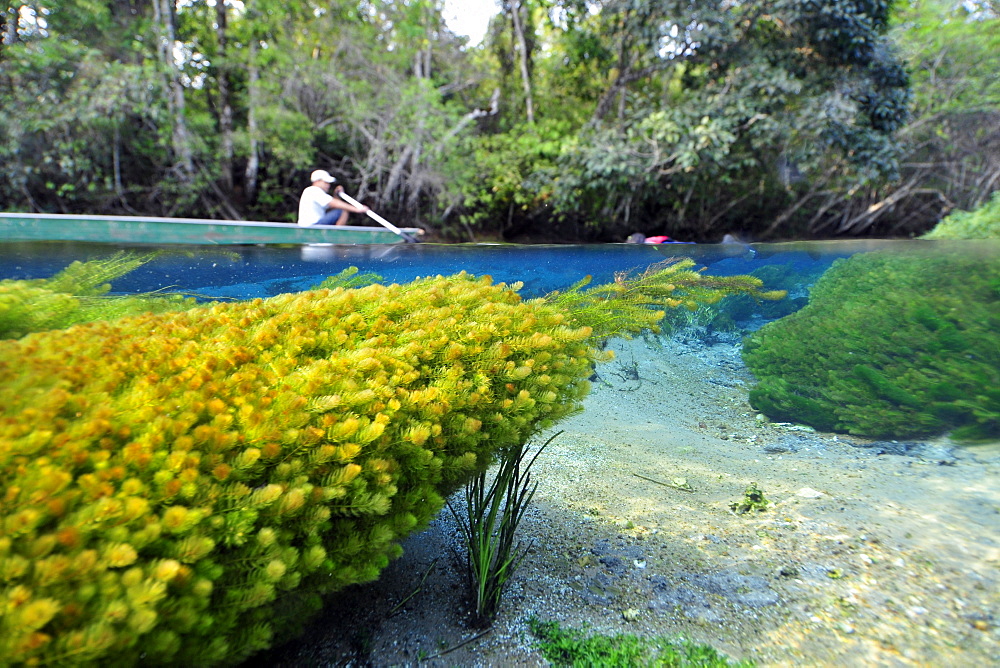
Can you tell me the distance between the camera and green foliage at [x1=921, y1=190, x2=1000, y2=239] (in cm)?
1320

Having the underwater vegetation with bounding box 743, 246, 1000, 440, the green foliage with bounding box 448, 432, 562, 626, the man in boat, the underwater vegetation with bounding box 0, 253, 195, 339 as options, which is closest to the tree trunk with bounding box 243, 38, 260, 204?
the man in boat

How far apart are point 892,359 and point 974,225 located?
1277 cm

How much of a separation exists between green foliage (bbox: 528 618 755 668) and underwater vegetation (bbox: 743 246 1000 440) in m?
2.79

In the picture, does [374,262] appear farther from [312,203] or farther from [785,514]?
[785,514]

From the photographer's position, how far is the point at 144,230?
247 inches

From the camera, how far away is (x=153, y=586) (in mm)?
1102

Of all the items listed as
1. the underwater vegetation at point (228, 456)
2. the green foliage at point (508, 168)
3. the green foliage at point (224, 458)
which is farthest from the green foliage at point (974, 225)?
the green foliage at point (224, 458)

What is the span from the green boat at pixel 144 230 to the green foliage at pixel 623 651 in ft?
19.5

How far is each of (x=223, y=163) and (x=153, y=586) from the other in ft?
42.8

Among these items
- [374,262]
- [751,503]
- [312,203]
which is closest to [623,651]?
[751,503]

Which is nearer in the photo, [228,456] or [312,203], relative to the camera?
[228,456]

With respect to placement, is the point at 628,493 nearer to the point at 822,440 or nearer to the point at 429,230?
the point at 822,440

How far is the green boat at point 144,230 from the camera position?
19.1 ft

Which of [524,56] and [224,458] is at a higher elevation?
[524,56]
